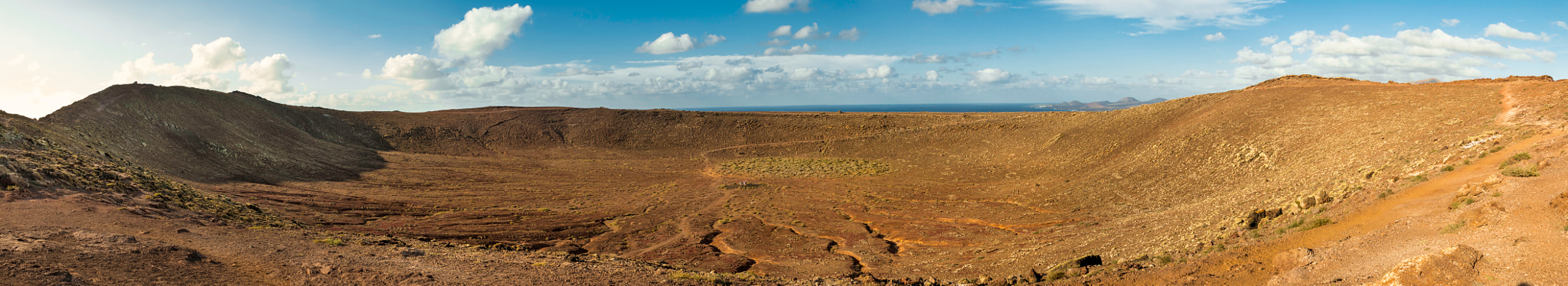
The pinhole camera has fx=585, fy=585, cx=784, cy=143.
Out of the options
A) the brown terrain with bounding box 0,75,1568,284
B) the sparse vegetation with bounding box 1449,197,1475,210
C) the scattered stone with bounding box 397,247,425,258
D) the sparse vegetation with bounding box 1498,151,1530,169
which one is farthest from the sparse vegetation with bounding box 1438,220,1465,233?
the scattered stone with bounding box 397,247,425,258

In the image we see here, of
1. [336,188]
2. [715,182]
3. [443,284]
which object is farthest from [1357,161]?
[336,188]

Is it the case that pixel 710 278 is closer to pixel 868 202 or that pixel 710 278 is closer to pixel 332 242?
pixel 332 242

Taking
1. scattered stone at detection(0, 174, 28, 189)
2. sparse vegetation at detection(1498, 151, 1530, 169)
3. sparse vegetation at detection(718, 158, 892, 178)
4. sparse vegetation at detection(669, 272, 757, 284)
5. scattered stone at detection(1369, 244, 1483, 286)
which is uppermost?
sparse vegetation at detection(1498, 151, 1530, 169)

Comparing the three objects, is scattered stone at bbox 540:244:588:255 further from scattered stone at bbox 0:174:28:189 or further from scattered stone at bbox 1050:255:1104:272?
scattered stone at bbox 1050:255:1104:272

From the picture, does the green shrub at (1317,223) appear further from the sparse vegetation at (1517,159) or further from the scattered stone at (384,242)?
the scattered stone at (384,242)

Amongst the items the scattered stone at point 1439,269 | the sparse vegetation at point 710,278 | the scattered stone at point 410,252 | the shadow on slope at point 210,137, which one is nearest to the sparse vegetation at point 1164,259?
the scattered stone at point 1439,269

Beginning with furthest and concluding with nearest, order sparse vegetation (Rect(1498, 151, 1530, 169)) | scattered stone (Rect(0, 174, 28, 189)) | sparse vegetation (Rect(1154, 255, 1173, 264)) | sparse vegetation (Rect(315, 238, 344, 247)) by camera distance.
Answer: scattered stone (Rect(0, 174, 28, 189)) → sparse vegetation (Rect(315, 238, 344, 247)) → sparse vegetation (Rect(1498, 151, 1530, 169)) → sparse vegetation (Rect(1154, 255, 1173, 264))

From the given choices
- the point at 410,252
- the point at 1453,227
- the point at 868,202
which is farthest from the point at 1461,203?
the point at 410,252

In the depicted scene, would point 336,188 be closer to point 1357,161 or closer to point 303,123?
point 303,123
